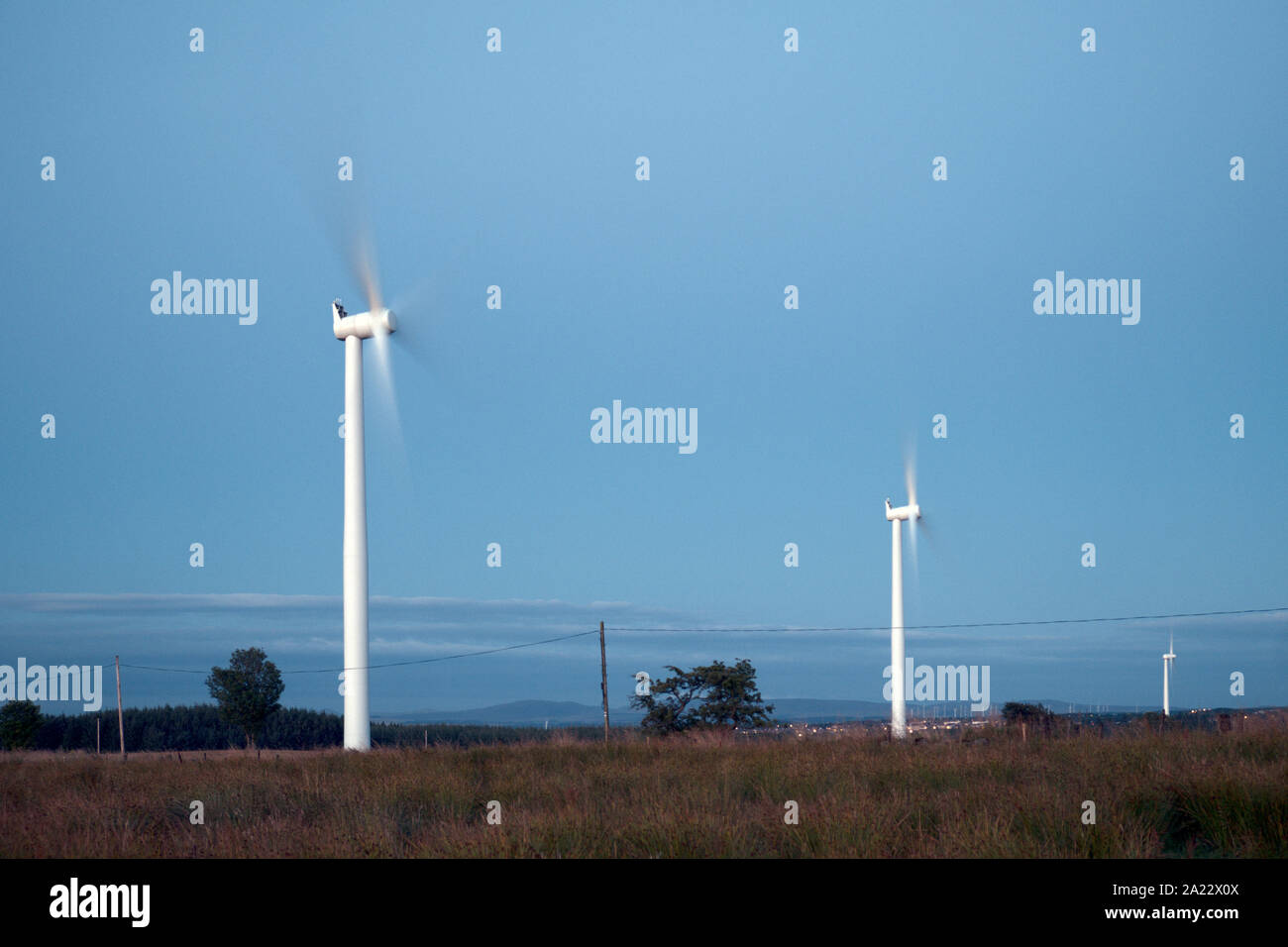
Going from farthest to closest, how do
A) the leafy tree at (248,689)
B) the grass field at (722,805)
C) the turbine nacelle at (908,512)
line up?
the leafy tree at (248,689), the turbine nacelle at (908,512), the grass field at (722,805)

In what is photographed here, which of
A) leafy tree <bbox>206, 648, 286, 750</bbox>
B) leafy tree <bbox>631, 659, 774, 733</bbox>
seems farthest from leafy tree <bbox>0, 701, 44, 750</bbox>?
leafy tree <bbox>631, 659, 774, 733</bbox>

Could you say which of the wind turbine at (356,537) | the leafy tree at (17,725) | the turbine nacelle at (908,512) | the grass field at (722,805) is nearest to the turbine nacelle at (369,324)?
the wind turbine at (356,537)

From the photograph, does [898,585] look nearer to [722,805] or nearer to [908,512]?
[908,512]

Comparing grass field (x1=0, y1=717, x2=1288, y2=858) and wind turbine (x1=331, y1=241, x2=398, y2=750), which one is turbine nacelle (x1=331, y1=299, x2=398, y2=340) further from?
grass field (x1=0, y1=717, x2=1288, y2=858)

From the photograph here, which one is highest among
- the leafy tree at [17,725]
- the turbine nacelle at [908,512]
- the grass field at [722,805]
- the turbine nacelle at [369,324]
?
the turbine nacelle at [369,324]

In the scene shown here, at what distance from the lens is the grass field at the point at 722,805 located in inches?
420

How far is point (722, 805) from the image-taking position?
43.8ft

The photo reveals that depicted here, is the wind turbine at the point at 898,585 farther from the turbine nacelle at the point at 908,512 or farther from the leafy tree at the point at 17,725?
the leafy tree at the point at 17,725

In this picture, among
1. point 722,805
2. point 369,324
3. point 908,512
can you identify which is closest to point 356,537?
point 369,324

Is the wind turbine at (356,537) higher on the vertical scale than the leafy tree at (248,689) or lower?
higher

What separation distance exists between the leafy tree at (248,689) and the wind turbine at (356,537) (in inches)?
1631

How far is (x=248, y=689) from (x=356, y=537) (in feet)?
141

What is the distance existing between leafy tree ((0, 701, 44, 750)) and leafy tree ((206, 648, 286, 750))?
13.5 m
